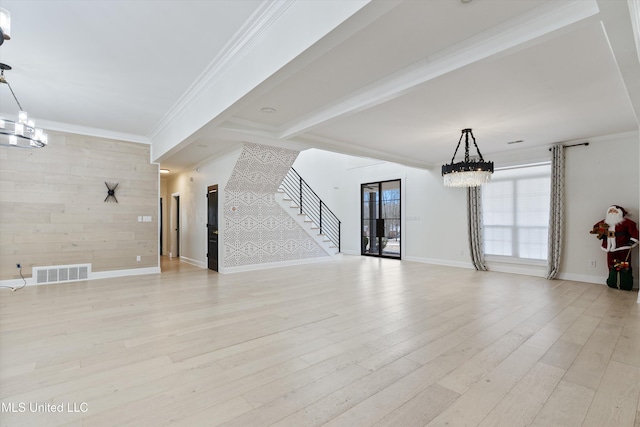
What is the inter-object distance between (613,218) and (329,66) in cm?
558

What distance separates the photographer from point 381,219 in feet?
31.2

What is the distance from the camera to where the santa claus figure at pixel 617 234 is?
501 cm

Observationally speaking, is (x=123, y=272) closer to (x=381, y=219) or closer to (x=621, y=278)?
(x=381, y=219)

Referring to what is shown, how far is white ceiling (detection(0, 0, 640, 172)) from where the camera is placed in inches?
88.1

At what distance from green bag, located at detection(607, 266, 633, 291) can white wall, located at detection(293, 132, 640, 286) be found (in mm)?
374

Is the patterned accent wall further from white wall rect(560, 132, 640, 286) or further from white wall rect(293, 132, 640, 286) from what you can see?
white wall rect(560, 132, 640, 286)

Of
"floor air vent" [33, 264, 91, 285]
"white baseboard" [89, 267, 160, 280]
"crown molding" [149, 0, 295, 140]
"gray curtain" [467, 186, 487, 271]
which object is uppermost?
"crown molding" [149, 0, 295, 140]

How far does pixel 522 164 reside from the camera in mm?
6480

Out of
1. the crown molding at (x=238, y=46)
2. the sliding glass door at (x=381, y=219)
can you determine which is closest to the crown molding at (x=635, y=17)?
the crown molding at (x=238, y=46)

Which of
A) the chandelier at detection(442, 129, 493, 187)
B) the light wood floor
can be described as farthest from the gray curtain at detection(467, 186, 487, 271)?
the chandelier at detection(442, 129, 493, 187)

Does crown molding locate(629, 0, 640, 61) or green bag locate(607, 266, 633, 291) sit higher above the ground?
crown molding locate(629, 0, 640, 61)

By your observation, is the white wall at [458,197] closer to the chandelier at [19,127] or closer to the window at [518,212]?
the window at [518,212]

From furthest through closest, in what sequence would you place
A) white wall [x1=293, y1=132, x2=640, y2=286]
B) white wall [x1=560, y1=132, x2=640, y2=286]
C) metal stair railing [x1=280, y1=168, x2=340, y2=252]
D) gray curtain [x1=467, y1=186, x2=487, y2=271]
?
metal stair railing [x1=280, y1=168, x2=340, y2=252]
gray curtain [x1=467, y1=186, x2=487, y2=271]
white wall [x1=293, y1=132, x2=640, y2=286]
white wall [x1=560, y1=132, x2=640, y2=286]

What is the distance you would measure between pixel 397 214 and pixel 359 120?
5.04 m
